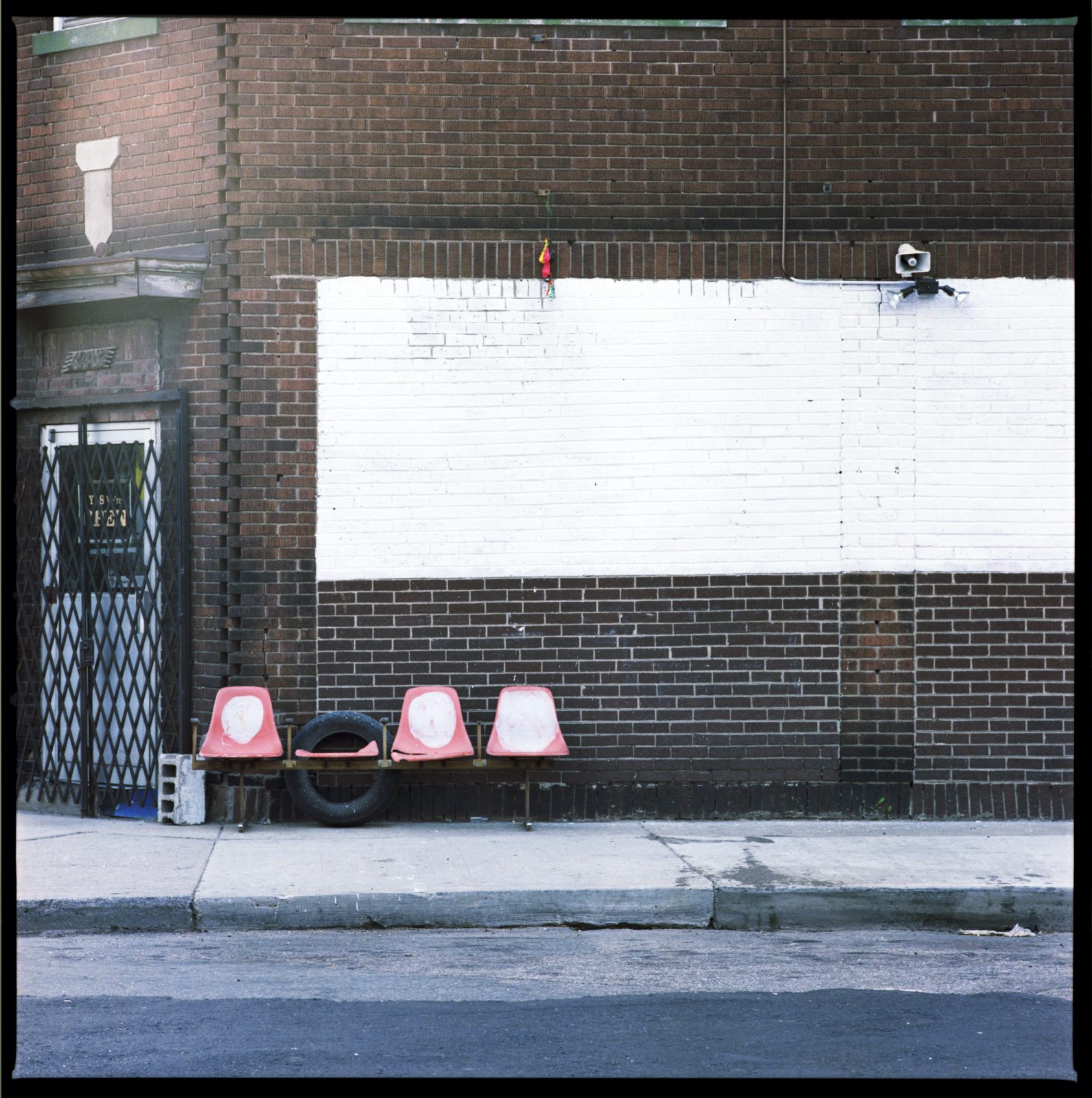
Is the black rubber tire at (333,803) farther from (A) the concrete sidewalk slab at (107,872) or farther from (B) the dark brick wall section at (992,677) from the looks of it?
(B) the dark brick wall section at (992,677)

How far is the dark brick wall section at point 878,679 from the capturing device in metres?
9.72

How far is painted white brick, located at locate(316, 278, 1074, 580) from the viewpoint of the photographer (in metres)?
9.52

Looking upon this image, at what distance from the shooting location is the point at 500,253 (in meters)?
9.55

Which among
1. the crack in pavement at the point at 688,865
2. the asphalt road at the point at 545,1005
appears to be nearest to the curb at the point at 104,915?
the asphalt road at the point at 545,1005

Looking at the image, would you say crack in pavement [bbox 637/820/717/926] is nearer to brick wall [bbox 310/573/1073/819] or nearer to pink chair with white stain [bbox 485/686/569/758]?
brick wall [bbox 310/573/1073/819]

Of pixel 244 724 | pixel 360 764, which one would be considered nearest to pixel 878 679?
pixel 360 764

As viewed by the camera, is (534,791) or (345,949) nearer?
(345,949)

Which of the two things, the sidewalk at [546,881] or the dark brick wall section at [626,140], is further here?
the dark brick wall section at [626,140]

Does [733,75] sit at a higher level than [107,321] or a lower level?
higher

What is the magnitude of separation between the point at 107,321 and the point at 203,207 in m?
1.16

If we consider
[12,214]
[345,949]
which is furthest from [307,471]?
[12,214]

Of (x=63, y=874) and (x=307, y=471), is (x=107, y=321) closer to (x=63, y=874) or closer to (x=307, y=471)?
(x=307, y=471)

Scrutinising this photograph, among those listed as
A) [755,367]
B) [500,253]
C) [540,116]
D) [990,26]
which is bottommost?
[755,367]

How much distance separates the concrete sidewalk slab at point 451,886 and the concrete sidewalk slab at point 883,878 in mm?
259
